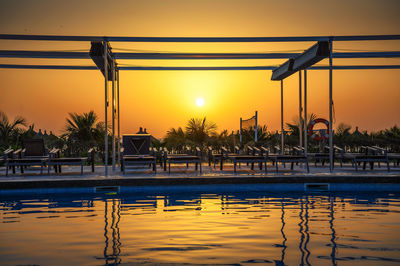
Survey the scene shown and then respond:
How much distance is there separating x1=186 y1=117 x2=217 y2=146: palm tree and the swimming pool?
33.6ft

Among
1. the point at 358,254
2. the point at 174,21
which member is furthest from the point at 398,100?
the point at 358,254

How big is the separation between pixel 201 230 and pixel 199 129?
13304 mm

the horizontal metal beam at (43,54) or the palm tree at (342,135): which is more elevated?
the horizontal metal beam at (43,54)

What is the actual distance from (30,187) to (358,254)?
6100mm

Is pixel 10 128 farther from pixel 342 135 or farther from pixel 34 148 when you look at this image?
pixel 342 135

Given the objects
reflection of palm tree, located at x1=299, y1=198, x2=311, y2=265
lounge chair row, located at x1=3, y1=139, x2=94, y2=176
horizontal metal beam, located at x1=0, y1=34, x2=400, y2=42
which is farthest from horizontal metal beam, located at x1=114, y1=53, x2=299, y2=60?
reflection of palm tree, located at x1=299, y1=198, x2=311, y2=265

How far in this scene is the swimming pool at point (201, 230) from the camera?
156 inches

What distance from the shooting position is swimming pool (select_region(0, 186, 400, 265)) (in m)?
3.97

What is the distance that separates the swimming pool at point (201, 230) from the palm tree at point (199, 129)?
33.6 feet

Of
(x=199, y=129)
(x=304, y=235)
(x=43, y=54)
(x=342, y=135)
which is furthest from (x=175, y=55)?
(x=342, y=135)

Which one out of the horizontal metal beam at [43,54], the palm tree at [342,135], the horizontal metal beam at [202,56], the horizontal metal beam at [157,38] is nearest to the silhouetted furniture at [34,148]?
the horizontal metal beam at [43,54]

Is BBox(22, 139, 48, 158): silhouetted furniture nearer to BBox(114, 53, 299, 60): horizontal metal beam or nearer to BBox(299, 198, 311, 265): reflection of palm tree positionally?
BBox(114, 53, 299, 60): horizontal metal beam

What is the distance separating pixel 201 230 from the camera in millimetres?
5082

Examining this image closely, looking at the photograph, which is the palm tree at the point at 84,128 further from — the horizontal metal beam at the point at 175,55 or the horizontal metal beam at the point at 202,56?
the horizontal metal beam at the point at 202,56
